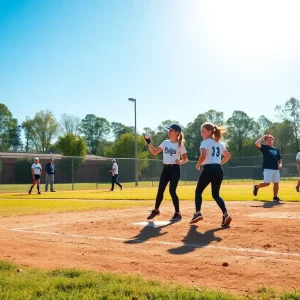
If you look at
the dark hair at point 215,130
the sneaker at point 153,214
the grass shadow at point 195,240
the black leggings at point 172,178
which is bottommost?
the grass shadow at point 195,240

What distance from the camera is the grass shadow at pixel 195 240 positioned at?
17.9 feet

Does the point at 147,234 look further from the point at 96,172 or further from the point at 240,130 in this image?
the point at 240,130

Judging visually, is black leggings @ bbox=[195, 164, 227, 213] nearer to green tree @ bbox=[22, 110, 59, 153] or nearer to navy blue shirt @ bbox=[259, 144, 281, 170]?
navy blue shirt @ bbox=[259, 144, 281, 170]

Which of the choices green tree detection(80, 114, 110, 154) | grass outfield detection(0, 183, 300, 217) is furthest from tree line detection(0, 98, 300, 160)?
grass outfield detection(0, 183, 300, 217)

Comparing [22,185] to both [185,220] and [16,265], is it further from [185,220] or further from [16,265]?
[16,265]

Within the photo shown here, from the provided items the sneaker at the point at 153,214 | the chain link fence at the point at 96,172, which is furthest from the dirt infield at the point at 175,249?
the chain link fence at the point at 96,172

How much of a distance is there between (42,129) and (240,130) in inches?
2015

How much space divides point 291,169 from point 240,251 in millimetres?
50831

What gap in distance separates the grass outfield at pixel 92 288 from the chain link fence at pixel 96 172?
27.8 m

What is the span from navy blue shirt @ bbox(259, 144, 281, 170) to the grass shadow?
6942mm

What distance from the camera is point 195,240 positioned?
20.4 ft

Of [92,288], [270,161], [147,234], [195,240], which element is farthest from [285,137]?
[92,288]

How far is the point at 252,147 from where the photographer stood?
98.2m

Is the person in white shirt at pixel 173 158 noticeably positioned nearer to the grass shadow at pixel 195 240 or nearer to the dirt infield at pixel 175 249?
the dirt infield at pixel 175 249
